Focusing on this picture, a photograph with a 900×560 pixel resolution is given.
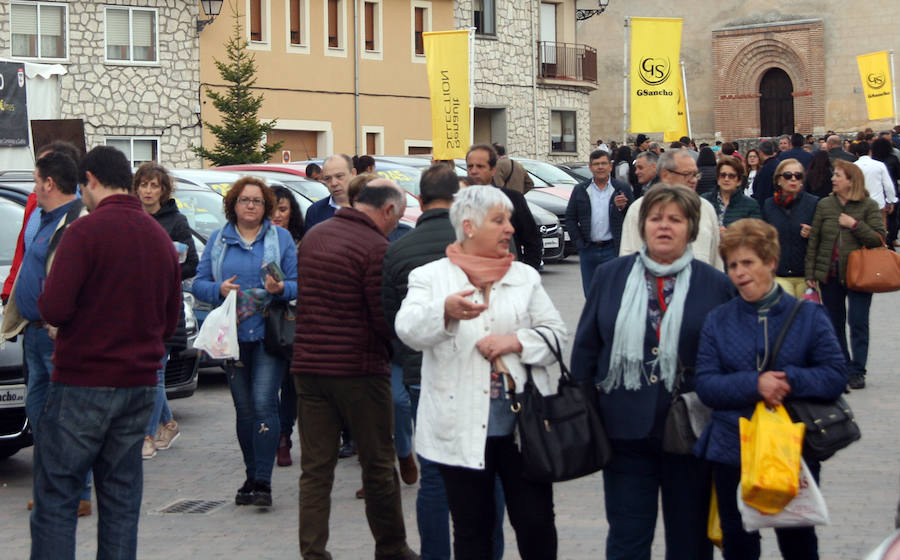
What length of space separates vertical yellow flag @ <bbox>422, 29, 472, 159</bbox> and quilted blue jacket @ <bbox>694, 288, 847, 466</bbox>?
53.3 ft

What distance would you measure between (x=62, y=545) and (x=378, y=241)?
6.09 feet

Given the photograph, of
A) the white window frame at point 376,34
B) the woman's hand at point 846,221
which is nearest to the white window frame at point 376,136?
the white window frame at point 376,34

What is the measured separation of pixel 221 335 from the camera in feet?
24.3

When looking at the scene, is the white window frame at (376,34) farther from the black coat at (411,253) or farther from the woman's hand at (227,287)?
the black coat at (411,253)

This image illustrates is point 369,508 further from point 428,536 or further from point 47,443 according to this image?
point 47,443

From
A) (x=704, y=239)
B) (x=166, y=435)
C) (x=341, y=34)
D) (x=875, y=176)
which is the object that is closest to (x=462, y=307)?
(x=704, y=239)

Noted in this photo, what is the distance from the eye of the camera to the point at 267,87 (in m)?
33.4

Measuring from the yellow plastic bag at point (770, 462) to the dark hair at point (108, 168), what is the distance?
2.62m

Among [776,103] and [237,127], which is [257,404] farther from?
[776,103]

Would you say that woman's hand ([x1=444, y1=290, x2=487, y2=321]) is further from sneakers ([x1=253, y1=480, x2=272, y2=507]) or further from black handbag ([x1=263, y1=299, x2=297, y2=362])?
sneakers ([x1=253, y1=480, x2=272, y2=507])

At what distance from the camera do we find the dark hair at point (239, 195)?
7.79 metres

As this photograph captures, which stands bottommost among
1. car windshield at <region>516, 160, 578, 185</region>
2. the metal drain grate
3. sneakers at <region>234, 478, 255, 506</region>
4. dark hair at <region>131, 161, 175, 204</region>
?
the metal drain grate

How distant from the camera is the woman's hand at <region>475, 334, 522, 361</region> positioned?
4.96 meters

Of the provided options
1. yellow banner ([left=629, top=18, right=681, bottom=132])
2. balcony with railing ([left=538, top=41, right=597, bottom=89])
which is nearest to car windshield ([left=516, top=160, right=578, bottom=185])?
yellow banner ([left=629, top=18, right=681, bottom=132])
